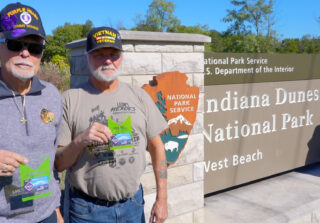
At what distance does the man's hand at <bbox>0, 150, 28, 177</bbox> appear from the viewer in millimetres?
1421

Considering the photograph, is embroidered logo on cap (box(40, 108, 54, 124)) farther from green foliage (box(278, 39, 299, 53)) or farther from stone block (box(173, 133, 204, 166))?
green foliage (box(278, 39, 299, 53))

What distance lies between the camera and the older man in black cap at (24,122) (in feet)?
5.00

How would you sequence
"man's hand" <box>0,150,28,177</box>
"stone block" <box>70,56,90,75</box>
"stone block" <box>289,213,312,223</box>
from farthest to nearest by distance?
"stone block" <box>289,213,312,223</box>
"stone block" <box>70,56,90,75</box>
"man's hand" <box>0,150,28,177</box>

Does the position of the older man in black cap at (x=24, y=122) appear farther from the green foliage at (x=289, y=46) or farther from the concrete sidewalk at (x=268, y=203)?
the green foliage at (x=289, y=46)

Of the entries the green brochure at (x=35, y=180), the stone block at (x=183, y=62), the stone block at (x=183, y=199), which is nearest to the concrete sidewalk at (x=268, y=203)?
the stone block at (x=183, y=199)

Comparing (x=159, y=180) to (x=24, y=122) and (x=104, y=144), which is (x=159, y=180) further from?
(x=24, y=122)

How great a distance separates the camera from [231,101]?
3.88m

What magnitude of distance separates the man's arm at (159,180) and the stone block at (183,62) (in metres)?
0.96

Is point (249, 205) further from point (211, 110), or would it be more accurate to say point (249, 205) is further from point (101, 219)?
point (101, 219)

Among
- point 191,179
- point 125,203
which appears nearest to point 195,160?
point 191,179

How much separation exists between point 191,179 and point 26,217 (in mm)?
1945

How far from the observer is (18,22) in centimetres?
155

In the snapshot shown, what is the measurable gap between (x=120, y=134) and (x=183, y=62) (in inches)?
54.1

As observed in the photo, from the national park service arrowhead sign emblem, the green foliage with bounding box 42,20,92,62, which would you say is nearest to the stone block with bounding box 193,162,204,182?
the national park service arrowhead sign emblem
